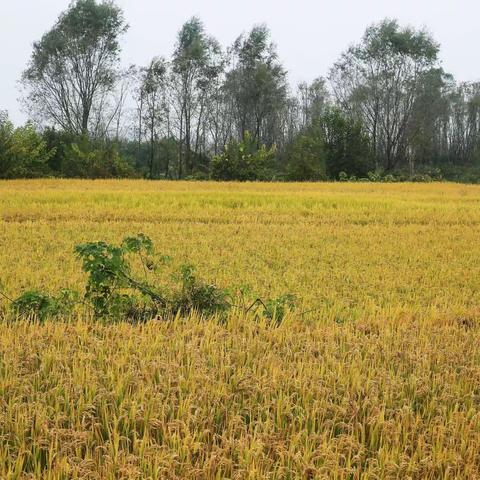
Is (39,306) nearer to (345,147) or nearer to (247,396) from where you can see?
(247,396)

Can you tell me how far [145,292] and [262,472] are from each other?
238 cm

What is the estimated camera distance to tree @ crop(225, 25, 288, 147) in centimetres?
3766

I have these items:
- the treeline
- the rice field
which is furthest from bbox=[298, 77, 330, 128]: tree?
the rice field

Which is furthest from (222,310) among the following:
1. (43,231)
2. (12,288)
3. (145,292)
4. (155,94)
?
(155,94)

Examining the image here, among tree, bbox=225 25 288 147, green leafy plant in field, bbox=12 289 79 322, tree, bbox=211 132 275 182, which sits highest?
tree, bbox=225 25 288 147

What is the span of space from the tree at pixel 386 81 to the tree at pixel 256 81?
5089 mm

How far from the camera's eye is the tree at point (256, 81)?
37.7 m

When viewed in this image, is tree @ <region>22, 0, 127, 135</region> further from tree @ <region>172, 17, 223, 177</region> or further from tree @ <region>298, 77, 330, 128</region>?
tree @ <region>298, 77, 330, 128</region>

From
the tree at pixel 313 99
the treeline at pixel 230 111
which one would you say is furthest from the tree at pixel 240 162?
the tree at pixel 313 99

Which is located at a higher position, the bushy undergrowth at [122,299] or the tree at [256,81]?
the tree at [256,81]

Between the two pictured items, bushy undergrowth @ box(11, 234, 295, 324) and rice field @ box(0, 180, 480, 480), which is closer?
rice field @ box(0, 180, 480, 480)

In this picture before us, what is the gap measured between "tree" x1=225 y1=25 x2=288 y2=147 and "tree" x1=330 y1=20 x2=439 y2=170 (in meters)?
Result: 5.09

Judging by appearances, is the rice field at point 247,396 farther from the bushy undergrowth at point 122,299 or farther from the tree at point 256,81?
the tree at point 256,81

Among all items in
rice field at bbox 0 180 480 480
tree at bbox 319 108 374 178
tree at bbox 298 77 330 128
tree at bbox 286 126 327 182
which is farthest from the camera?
tree at bbox 298 77 330 128
